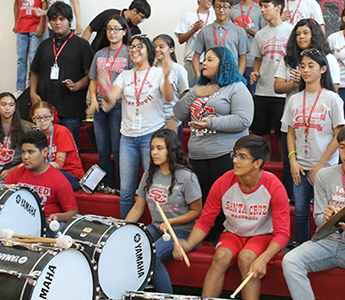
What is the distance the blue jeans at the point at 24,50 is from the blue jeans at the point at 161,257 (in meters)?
3.66

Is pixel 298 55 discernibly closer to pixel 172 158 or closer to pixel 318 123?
pixel 318 123

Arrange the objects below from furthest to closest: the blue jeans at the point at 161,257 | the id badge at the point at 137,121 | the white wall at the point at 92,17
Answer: the white wall at the point at 92,17 → the id badge at the point at 137,121 → the blue jeans at the point at 161,257

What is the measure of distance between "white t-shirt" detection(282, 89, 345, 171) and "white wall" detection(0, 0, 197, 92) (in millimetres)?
3351

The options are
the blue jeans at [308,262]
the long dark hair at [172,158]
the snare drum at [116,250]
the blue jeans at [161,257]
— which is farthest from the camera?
the long dark hair at [172,158]

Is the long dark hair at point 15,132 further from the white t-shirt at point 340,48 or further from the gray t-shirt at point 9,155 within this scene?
the white t-shirt at point 340,48

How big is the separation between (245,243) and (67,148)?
1993 mm

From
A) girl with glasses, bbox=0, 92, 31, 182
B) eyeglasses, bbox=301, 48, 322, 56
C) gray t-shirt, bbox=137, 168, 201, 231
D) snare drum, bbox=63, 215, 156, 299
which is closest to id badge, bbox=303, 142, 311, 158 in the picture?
eyeglasses, bbox=301, 48, 322, 56

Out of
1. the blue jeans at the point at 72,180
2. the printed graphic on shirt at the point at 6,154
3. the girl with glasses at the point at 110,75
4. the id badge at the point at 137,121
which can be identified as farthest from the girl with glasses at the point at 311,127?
the printed graphic on shirt at the point at 6,154

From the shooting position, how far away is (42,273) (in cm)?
264

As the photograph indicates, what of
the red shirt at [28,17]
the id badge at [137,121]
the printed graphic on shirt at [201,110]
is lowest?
the id badge at [137,121]

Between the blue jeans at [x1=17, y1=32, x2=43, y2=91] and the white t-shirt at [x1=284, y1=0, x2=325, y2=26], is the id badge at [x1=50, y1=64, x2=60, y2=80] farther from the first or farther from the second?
the white t-shirt at [x1=284, y1=0, x2=325, y2=26]

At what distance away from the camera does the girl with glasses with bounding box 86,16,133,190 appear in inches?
183

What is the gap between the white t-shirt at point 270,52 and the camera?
470 centimetres

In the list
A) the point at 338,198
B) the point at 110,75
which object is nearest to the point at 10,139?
the point at 110,75
